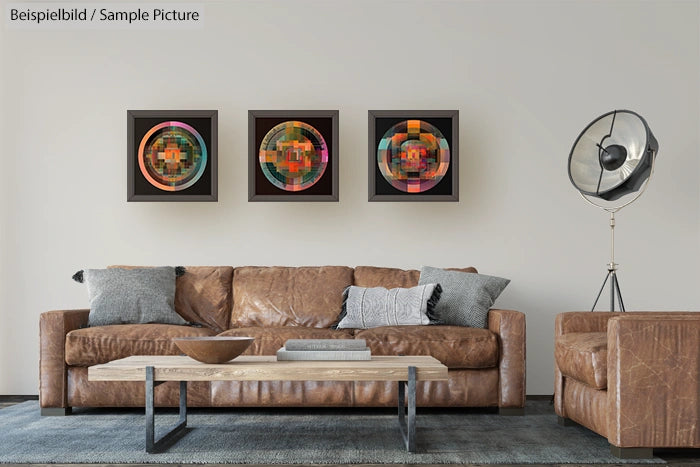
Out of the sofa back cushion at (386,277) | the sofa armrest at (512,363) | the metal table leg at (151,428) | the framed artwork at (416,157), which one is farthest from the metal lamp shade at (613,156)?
the metal table leg at (151,428)

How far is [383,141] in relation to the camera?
493 cm

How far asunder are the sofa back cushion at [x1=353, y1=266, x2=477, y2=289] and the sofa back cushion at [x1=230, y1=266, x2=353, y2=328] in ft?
0.23

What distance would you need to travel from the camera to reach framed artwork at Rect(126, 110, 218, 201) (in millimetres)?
4910

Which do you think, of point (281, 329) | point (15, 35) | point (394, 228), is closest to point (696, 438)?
point (281, 329)

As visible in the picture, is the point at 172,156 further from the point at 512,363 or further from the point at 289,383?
the point at 512,363

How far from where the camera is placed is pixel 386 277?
462 centimetres

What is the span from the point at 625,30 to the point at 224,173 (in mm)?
2872

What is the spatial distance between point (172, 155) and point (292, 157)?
0.79m

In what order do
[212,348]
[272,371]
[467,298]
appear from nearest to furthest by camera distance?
[272,371] < [212,348] < [467,298]

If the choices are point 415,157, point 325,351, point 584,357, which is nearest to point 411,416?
point 325,351

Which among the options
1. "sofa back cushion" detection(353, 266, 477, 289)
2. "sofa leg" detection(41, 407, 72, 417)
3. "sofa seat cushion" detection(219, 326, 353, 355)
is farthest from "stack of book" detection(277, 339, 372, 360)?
"sofa leg" detection(41, 407, 72, 417)

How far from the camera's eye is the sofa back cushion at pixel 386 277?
4582 mm

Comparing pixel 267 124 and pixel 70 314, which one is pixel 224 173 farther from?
pixel 70 314

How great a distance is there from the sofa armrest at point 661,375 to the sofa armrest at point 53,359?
2.76m
